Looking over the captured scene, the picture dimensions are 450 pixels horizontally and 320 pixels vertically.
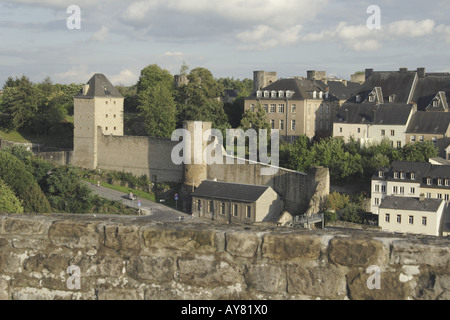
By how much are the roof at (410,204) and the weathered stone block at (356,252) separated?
2622cm

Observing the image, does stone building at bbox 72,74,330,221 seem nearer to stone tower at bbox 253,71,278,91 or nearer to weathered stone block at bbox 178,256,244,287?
stone tower at bbox 253,71,278,91

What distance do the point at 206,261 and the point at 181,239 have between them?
24 cm

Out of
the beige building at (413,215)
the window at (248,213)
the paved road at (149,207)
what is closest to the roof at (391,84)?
the beige building at (413,215)

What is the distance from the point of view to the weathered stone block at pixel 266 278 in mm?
4301

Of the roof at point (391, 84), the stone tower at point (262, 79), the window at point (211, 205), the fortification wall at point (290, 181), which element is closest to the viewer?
the fortification wall at point (290, 181)

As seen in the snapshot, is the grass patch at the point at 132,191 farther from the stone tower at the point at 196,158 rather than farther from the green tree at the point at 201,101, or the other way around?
the green tree at the point at 201,101

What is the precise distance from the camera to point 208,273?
4414 millimetres

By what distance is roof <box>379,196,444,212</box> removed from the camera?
29.4m

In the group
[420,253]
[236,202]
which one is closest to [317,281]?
[420,253]

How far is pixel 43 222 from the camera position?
187 inches

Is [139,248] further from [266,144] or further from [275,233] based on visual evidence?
[266,144]

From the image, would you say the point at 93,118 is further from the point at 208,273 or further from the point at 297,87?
the point at 208,273

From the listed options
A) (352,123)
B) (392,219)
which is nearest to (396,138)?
(352,123)

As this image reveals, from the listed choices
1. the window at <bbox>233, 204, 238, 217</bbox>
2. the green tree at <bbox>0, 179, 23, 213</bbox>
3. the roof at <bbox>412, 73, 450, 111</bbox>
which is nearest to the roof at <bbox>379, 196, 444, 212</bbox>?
the window at <bbox>233, 204, 238, 217</bbox>
